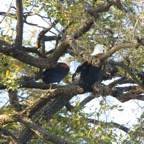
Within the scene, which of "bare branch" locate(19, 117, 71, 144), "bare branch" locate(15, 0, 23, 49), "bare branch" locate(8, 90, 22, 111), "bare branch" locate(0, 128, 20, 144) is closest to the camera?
"bare branch" locate(19, 117, 71, 144)

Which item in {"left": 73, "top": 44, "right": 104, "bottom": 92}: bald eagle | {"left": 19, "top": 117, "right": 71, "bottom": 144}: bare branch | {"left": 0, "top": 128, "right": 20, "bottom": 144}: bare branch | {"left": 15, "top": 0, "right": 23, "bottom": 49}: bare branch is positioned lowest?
{"left": 0, "top": 128, "right": 20, "bottom": 144}: bare branch

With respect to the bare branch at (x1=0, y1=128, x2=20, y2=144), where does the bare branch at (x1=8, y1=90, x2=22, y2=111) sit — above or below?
above

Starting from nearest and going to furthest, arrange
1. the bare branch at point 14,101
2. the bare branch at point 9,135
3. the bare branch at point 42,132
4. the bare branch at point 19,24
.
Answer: the bare branch at point 42,132 < the bare branch at point 19,24 < the bare branch at point 9,135 < the bare branch at point 14,101

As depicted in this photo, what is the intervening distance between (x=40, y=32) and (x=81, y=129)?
255 centimetres

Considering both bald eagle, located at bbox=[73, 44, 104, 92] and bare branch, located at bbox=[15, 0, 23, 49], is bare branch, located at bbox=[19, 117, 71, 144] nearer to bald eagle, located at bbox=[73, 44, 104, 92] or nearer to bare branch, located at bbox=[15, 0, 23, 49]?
bald eagle, located at bbox=[73, 44, 104, 92]

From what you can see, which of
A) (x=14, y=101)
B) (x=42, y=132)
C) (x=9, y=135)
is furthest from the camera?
(x=14, y=101)

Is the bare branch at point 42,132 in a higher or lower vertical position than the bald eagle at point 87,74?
lower

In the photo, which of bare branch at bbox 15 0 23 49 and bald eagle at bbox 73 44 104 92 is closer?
bare branch at bbox 15 0 23 49

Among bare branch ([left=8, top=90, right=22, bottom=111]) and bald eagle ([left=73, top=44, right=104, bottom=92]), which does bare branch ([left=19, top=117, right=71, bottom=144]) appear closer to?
bald eagle ([left=73, top=44, right=104, bottom=92])

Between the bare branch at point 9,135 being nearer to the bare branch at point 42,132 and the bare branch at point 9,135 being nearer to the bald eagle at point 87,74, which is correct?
the bare branch at point 42,132

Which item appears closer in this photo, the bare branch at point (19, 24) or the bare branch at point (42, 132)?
the bare branch at point (42, 132)

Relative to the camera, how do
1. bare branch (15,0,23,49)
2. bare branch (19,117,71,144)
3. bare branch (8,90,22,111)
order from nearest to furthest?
bare branch (19,117,71,144) → bare branch (15,0,23,49) → bare branch (8,90,22,111)

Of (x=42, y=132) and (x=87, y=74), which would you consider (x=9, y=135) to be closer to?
(x=42, y=132)

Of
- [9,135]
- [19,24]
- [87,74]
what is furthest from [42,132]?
[19,24]
